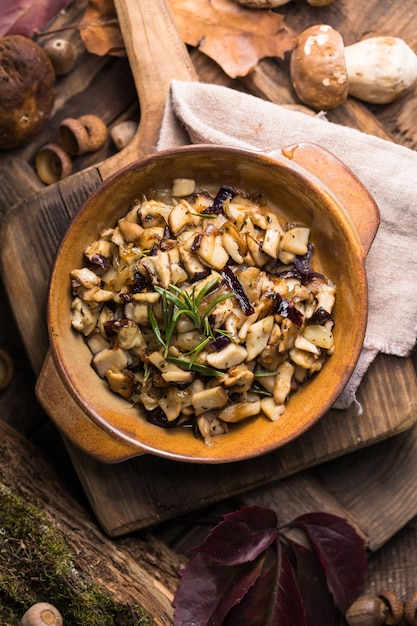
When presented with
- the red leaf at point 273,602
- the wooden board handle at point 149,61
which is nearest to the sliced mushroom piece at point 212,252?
the wooden board handle at point 149,61

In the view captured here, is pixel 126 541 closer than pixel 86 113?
Yes

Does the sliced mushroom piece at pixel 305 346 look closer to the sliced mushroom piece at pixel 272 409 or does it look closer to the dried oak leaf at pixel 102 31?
the sliced mushroom piece at pixel 272 409

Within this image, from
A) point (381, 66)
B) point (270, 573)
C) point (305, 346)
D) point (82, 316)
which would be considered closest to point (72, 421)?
point (82, 316)

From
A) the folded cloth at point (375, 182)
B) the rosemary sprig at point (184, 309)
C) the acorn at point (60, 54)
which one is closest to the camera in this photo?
the rosemary sprig at point (184, 309)

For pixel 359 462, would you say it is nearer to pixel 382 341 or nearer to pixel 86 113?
pixel 382 341

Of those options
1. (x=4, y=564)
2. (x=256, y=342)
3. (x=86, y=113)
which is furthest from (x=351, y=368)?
(x=86, y=113)

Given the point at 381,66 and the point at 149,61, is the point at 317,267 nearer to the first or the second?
the point at 381,66

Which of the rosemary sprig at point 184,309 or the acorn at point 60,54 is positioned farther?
the acorn at point 60,54
